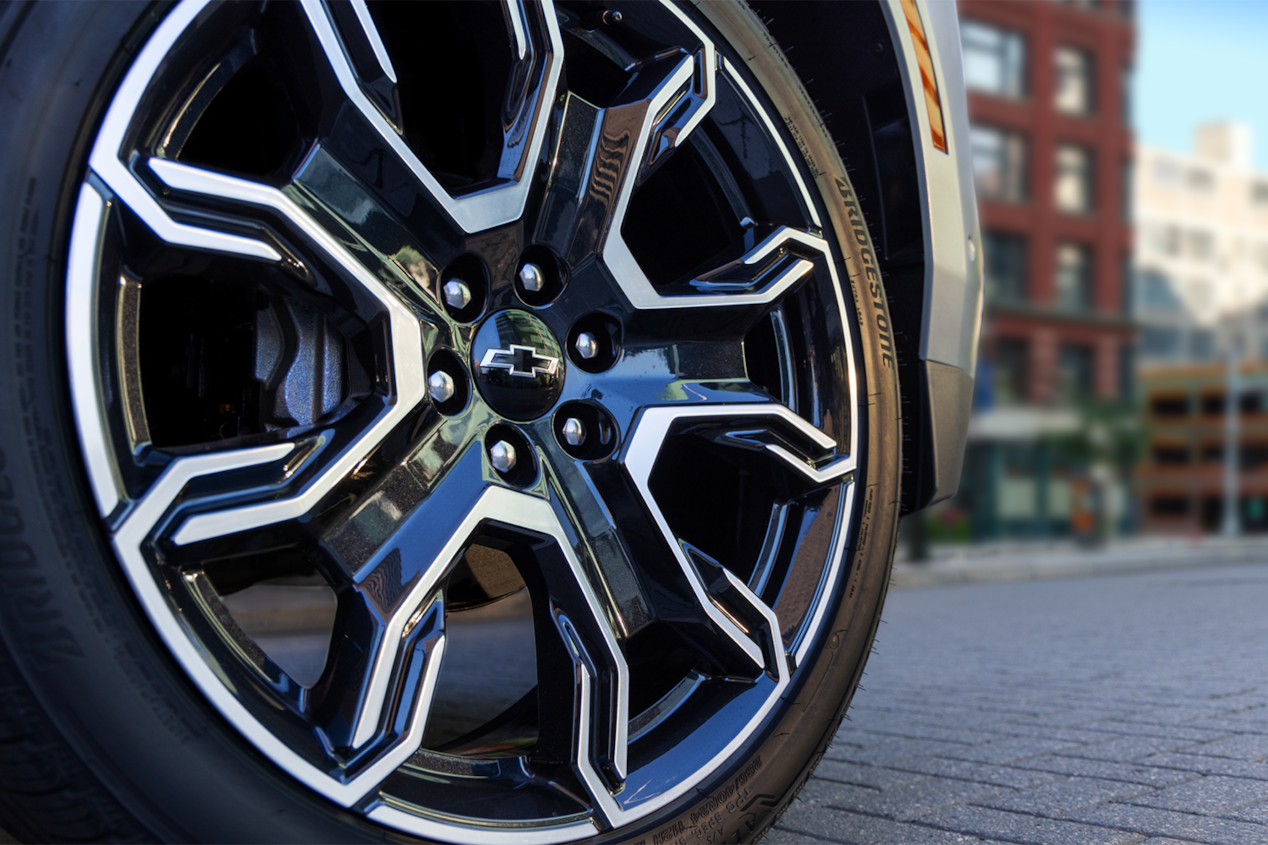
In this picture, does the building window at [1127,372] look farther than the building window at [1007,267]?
Yes

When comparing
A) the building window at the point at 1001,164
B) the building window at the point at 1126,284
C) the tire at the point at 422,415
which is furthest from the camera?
the building window at the point at 1126,284

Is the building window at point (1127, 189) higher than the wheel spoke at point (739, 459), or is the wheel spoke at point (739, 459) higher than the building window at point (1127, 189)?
the building window at point (1127, 189)

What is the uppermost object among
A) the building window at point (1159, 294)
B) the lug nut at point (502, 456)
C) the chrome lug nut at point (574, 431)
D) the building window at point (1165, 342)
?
the building window at point (1159, 294)

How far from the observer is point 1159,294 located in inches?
2628

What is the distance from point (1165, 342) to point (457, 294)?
71.6 metres

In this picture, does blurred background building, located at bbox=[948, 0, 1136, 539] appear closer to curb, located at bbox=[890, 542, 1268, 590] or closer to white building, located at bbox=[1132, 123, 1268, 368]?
curb, located at bbox=[890, 542, 1268, 590]

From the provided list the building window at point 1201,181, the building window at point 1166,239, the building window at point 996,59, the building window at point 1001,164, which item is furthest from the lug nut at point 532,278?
the building window at point 1201,181

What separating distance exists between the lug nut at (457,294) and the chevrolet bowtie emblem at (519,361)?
73 mm

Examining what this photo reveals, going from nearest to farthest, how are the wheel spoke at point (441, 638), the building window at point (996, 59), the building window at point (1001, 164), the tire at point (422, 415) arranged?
the tire at point (422, 415) → the wheel spoke at point (441, 638) → the building window at point (996, 59) → the building window at point (1001, 164)

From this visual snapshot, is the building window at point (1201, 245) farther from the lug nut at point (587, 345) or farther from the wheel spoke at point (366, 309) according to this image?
the wheel spoke at point (366, 309)

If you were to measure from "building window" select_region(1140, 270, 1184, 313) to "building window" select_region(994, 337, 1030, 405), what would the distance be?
32806 millimetres

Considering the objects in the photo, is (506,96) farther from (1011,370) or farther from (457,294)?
(1011,370)

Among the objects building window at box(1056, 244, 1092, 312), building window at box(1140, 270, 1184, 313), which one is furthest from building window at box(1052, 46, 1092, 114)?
building window at box(1140, 270, 1184, 313)

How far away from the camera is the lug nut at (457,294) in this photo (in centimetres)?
156
